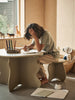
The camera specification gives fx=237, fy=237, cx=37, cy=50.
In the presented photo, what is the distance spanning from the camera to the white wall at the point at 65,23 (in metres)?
5.54

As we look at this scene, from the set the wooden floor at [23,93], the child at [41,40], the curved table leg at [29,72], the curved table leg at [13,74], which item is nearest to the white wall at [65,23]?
the child at [41,40]

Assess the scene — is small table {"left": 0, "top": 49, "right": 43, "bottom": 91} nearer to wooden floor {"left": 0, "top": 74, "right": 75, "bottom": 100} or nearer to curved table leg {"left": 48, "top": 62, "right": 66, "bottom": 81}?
wooden floor {"left": 0, "top": 74, "right": 75, "bottom": 100}

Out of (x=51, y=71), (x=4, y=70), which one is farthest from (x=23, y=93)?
(x=51, y=71)

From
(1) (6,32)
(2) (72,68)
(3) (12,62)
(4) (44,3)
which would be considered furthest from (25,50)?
(4) (44,3)

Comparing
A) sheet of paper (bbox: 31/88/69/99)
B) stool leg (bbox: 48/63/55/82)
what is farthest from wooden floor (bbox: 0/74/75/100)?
stool leg (bbox: 48/63/55/82)

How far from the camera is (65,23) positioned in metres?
5.68

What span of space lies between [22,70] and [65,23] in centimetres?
194

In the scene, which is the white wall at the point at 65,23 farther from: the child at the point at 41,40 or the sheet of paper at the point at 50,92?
the sheet of paper at the point at 50,92

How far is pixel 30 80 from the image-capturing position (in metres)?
4.27

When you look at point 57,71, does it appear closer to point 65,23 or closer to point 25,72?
point 25,72

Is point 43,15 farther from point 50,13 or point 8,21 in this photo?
point 8,21

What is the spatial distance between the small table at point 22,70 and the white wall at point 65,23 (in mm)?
1691

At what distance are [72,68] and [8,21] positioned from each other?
2.10 metres

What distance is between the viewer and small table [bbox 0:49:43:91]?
4094mm
